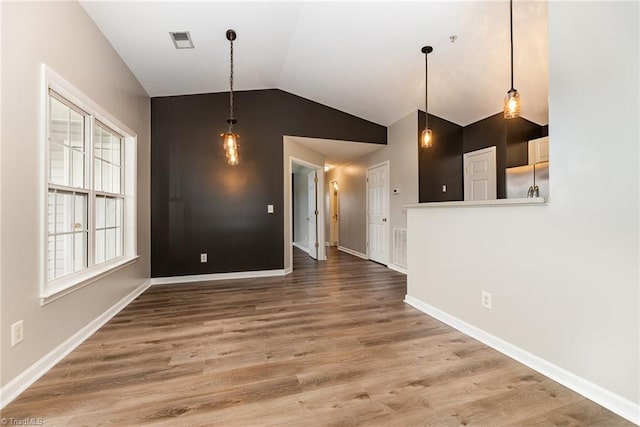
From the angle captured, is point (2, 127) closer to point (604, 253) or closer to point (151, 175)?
point (151, 175)

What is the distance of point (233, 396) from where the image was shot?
5.30 ft

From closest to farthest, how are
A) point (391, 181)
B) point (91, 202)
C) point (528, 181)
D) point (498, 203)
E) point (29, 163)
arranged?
point (29, 163) < point (498, 203) < point (91, 202) < point (528, 181) < point (391, 181)

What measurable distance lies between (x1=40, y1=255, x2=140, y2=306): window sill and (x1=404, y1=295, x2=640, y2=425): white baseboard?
3.11 meters

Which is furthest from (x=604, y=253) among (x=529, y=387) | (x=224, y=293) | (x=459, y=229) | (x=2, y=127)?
(x=224, y=293)

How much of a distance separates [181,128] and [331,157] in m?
3.30

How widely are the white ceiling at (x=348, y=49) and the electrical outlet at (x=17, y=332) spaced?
8.07ft

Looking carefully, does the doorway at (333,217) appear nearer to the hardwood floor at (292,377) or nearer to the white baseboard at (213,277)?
the white baseboard at (213,277)

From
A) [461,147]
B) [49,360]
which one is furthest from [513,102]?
[49,360]

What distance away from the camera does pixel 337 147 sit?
18.3ft

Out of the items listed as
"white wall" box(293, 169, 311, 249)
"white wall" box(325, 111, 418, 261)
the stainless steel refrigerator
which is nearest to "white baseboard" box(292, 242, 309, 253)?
"white wall" box(293, 169, 311, 249)

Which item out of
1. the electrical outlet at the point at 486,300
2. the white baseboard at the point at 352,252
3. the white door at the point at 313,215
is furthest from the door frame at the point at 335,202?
the electrical outlet at the point at 486,300

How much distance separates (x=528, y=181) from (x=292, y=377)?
14.2 ft

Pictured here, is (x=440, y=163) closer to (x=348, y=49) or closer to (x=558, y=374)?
(x=348, y=49)

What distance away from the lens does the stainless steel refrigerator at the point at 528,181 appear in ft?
13.4
